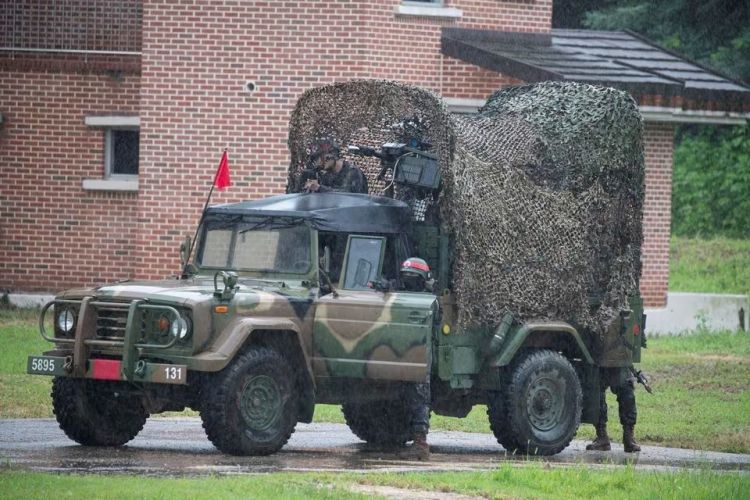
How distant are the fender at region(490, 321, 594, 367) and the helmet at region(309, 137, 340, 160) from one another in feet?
7.34

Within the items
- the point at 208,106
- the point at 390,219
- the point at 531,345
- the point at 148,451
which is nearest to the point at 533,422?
the point at 531,345

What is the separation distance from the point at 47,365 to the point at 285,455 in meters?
1.91

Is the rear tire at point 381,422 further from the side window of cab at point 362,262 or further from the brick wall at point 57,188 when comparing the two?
the brick wall at point 57,188

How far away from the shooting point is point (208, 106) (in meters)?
23.6

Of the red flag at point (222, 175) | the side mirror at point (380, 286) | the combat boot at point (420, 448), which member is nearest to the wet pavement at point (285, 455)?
the combat boot at point (420, 448)

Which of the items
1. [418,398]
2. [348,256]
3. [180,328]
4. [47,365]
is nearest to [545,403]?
[418,398]

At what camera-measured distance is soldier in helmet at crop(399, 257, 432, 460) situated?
13570 millimetres

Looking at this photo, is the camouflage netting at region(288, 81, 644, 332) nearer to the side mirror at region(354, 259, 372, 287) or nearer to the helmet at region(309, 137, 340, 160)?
the helmet at region(309, 137, 340, 160)

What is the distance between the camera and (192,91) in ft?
77.7

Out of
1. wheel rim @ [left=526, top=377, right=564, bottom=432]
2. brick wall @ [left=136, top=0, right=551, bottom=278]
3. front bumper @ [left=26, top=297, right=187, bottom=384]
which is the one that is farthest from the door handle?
brick wall @ [left=136, top=0, right=551, bottom=278]

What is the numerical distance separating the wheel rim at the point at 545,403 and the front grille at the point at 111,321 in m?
3.57

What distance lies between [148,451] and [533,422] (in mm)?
3240

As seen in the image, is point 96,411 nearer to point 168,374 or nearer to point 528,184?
point 168,374

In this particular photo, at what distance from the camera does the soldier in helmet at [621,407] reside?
15.1 m
